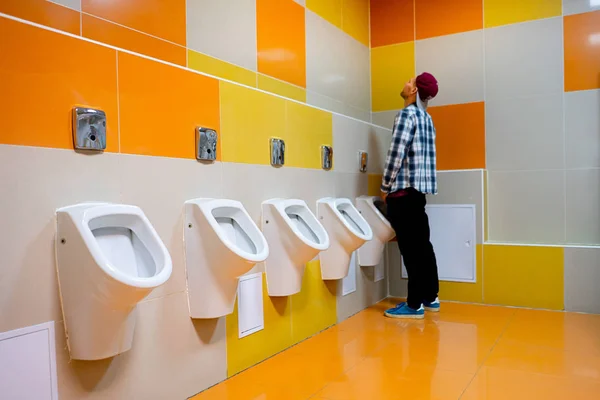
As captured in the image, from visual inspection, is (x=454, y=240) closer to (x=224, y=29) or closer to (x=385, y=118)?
(x=385, y=118)

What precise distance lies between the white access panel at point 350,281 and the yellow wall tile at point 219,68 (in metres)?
1.29

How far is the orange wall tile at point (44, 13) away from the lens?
171 cm

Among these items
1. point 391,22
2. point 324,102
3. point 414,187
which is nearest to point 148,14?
point 324,102

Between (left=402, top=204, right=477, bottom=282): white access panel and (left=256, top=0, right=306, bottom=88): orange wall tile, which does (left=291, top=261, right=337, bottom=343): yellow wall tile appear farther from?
(left=256, top=0, right=306, bottom=88): orange wall tile

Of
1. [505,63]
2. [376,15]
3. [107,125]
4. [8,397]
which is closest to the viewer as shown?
[8,397]

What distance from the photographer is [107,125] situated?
1687mm

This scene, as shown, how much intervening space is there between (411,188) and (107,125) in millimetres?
2039

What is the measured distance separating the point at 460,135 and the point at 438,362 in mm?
2024

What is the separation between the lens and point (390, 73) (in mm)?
4227

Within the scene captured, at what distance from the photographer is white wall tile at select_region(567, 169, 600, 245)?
347 cm

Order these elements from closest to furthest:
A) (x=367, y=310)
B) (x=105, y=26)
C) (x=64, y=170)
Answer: (x=64, y=170)
(x=105, y=26)
(x=367, y=310)

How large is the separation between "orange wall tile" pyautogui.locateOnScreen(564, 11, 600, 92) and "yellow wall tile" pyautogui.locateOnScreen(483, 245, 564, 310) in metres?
1.16

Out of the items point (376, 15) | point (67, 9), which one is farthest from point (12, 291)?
point (376, 15)

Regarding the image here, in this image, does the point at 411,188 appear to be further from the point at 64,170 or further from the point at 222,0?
the point at 64,170
